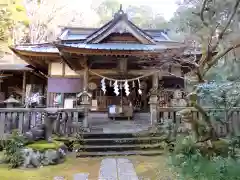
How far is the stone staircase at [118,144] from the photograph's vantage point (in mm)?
7613

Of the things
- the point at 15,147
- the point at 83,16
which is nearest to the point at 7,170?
the point at 15,147

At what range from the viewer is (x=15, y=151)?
638 centimetres

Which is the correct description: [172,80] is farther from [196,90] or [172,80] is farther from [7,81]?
[7,81]

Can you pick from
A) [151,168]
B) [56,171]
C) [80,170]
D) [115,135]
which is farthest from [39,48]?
[151,168]

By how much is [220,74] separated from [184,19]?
3247 mm

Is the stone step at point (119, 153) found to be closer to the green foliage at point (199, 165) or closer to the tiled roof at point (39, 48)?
the green foliage at point (199, 165)

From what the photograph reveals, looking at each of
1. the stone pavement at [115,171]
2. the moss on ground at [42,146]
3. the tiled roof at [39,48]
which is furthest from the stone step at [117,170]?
the tiled roof at [39,48]

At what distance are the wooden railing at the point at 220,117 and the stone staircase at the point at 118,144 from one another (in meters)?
0.81

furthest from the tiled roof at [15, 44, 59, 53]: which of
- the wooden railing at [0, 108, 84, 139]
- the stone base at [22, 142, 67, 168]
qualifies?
the stone base at [22, 142, 67, 168]

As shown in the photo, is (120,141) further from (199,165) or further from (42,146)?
(199,165)

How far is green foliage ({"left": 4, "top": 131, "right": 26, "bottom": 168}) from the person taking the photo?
623 centimetres

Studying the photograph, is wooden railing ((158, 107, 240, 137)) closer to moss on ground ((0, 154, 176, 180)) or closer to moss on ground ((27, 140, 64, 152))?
moss on ground ((0, 154, 176, 180))

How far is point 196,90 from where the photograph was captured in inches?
236

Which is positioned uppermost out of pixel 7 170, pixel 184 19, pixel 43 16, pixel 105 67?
pixel 43 16
